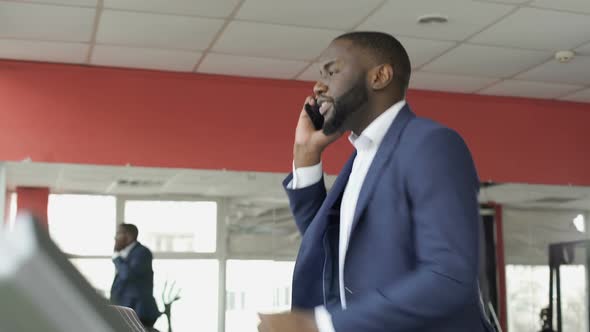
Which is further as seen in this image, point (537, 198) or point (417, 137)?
point (537, 198)

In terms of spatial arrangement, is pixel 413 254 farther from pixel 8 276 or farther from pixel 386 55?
pixel 8 276

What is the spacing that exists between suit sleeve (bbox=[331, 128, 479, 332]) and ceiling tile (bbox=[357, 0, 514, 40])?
3.84m

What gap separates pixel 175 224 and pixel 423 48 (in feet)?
7.88

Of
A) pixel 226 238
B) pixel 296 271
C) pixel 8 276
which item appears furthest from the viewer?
pixel 226 238

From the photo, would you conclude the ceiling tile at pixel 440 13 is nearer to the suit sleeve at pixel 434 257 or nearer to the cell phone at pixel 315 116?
the cell phone at pixel 315 116

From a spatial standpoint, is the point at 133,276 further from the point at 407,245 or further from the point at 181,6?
the point at 407,245

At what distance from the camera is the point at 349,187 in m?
1.21

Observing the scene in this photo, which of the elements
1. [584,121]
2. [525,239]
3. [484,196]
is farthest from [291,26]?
[525,239]

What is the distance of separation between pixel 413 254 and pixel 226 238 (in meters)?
5.63

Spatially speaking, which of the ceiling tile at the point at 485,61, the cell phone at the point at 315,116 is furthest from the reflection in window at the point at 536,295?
the cell phone at the point at 315,116

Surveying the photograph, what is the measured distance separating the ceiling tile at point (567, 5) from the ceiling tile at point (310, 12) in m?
0.94

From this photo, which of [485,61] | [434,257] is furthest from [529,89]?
[434,257]

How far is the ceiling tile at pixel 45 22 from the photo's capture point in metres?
4.81

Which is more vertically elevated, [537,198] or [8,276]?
[537,198]
